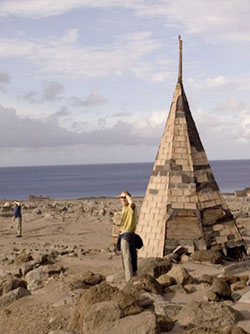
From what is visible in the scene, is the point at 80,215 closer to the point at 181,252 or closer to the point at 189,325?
the point at 181,252

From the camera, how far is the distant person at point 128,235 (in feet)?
28.1

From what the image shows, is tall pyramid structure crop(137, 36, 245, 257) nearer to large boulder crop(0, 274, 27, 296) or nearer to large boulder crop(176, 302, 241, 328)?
large boulder crop(0, 274, 27, 296)

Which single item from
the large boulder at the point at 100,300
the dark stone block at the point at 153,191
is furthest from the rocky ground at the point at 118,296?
the dark stone block at the point at 153,191

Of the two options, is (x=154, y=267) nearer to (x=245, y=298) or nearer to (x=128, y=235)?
(x=128, y=235)

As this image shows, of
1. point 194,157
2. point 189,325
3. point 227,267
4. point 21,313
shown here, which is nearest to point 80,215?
point 194,157

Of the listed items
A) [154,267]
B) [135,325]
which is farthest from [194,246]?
[135,325]

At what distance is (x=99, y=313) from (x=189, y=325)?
1.12 meters

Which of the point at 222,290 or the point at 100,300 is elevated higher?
the point at 100,300

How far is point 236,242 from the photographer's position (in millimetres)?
11648

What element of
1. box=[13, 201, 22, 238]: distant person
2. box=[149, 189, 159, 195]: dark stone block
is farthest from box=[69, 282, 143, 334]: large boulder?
box=[13, 201, 22, 238]: distant person

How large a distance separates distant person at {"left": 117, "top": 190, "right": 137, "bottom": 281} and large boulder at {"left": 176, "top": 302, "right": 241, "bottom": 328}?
7.18ft

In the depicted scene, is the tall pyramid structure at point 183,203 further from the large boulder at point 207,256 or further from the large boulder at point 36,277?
the large boulder at point 36,277

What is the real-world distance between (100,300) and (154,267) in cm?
268

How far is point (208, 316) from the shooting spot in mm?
6312
